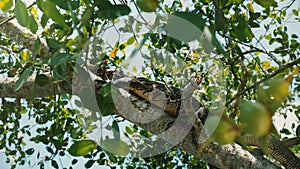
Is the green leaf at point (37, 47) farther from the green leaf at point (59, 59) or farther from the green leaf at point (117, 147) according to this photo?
the green leaf at point (117, 147)

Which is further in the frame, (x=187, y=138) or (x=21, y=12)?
(x=187, y=138)

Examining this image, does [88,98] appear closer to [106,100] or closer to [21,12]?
[106,100]

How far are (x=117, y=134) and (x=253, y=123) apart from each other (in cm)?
42

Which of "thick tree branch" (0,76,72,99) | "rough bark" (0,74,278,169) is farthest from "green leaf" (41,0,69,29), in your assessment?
"thick tree branch" (0,76,72,99)

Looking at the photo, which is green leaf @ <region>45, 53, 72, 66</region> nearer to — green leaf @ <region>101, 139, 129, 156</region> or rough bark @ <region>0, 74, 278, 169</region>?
green leaf @ <region>101, 139, 129, 156</region>

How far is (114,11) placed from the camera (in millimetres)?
569

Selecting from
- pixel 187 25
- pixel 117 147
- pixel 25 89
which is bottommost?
pixel 117 147

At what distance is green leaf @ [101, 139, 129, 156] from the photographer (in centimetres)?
48

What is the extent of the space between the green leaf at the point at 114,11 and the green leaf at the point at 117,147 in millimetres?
157

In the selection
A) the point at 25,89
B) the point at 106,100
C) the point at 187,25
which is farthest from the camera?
the point at 25,89

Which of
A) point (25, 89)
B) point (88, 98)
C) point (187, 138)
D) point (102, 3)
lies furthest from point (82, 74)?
point (25, 89)

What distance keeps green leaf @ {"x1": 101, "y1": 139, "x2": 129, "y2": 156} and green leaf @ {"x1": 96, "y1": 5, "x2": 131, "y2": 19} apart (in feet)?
0.52

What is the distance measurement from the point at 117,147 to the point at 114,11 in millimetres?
178

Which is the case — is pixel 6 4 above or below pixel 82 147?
above
